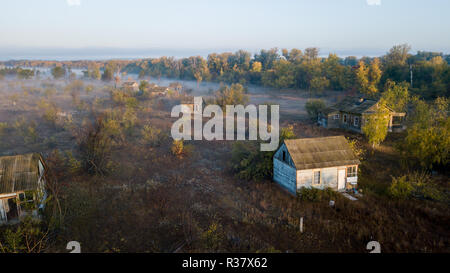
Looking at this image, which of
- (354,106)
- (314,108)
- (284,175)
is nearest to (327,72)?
(314,108)

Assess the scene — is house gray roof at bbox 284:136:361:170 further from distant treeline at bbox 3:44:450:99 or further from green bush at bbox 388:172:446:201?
distant treeline at bbox 3:44:450:99

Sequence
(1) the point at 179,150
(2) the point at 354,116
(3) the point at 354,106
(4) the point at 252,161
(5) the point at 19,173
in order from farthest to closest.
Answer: (3) the point at 354,106
(2) the point at 354,116
(1) the point at 179,150
(4) the point at 252,161
(5) the point at 19,173

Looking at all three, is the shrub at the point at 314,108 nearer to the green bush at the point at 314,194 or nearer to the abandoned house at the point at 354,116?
the abandoned house at the point at 354,116

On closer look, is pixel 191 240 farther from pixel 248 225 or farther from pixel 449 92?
pixel 449 92

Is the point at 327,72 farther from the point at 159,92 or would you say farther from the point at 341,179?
the point at 341,179

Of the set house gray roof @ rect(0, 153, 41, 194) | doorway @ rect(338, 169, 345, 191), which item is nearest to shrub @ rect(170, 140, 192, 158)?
house gray roof @ rect(0, 153, 41, 194)

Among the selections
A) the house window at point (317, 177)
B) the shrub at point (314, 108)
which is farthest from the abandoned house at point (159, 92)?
the house window at point (317, 177)
